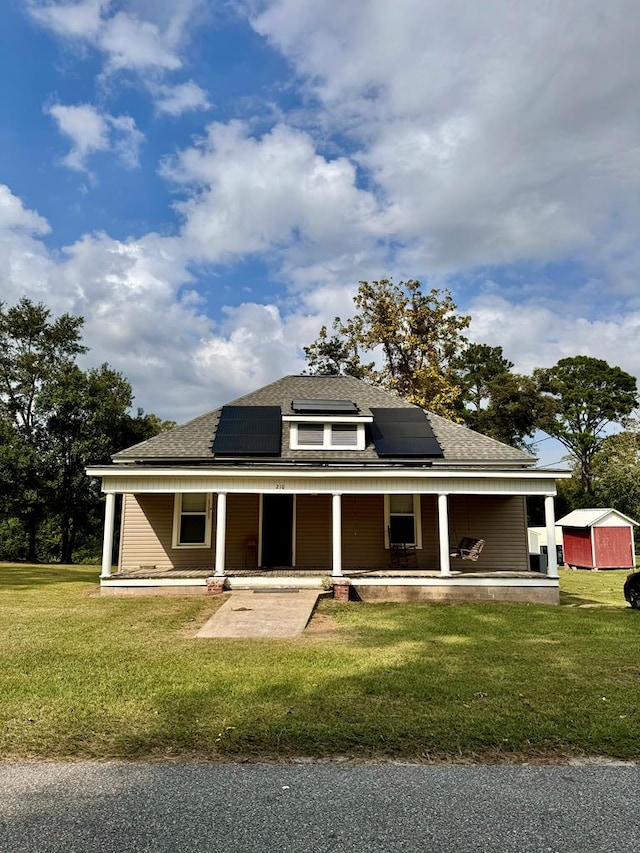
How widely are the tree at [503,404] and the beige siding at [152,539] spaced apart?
27878 mm

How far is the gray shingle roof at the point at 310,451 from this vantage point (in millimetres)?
14422

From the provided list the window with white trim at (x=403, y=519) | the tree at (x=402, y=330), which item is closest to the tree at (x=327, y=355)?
the tree at (x=402, y=330)

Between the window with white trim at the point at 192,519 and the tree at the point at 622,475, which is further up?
the tree at the point at 622,475

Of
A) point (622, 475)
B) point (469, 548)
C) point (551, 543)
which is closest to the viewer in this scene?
point (551, 543)

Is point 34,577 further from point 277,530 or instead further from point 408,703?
point 408,703

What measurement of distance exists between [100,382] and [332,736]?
26.5 metres

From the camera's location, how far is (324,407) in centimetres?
1559

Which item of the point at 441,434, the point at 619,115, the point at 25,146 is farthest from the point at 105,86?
the point at 441,434

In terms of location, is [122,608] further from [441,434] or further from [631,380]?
[631,380]

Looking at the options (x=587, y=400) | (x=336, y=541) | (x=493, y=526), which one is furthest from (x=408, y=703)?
(x=587, y=400)

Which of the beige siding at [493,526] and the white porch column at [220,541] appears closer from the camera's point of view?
the white porch column at [220,541]

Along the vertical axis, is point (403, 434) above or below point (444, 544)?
above

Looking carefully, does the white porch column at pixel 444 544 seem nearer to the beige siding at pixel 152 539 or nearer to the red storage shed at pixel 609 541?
the beige siding at pixel 152 539

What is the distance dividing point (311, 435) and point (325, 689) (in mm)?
10379
